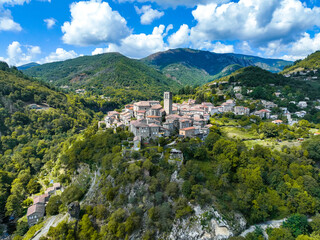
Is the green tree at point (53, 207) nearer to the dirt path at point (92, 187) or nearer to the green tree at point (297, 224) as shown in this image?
the dirt path at point (92, 187)

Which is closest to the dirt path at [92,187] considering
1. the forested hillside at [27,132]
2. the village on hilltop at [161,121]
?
the village on hilltop at [161,121]

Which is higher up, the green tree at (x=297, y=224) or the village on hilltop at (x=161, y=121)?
the village on hilltop at (x=161, y=121)

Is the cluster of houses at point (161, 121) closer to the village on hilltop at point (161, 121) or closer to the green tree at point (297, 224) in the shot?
the village on hilltop at point (161, 121)

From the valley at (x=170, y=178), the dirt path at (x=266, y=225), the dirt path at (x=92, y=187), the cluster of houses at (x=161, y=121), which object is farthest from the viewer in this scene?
the cluster of houses at (x=161, y=121)

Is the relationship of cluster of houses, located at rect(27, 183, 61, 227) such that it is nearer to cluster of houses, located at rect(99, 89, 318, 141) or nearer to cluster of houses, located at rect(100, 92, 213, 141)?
cluster of houses, located at rect(99, 89, 318, 141)

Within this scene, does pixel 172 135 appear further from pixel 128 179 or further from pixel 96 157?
pixel 96 157

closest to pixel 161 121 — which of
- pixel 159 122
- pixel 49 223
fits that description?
pixel 159 122

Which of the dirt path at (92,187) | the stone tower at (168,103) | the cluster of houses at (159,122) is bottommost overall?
the dirt path at (92,187)

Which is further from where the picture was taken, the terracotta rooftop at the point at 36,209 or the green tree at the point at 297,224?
the terracotta rooftop at the point at 36,209

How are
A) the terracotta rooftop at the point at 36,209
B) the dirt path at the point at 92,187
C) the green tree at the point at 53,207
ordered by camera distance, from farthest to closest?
the terracotta rooftop at the point at 36,209
the green tree at the point at 53,207
the dirt path at the point at 92,187
